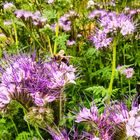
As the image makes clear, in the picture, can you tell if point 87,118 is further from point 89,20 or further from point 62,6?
point 89,20

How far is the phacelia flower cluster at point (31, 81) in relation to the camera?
1585 millimetres

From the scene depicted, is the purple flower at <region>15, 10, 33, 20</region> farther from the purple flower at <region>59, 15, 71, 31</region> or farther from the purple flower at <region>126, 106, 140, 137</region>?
the purple flower at <region>126, 106, 140, 137</region>

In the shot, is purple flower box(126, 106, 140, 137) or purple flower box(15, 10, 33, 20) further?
purple flower box(15, 10, 33, 20)

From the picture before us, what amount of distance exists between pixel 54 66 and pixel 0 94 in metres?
0.24

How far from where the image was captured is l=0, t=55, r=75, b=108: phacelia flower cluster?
5.20ft

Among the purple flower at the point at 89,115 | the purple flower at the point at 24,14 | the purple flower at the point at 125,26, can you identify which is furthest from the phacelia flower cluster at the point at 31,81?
the purple flower at the point at 24,14

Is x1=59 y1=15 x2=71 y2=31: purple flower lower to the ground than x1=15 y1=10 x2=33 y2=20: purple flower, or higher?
lower

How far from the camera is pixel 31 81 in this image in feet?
5.24

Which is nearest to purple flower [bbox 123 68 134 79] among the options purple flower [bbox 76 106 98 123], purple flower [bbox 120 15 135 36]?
purple flower [bbox 120 15 135 36]

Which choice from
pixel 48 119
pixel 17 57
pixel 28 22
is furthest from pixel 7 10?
pixel 48 119

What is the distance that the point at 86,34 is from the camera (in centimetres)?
338

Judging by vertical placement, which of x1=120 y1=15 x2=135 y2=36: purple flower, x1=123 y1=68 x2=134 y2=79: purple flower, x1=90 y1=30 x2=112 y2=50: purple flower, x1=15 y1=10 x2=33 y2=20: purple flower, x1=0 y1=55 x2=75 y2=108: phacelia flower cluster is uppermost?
x1=120 y1=15 x2=135 y2=36: purple flower

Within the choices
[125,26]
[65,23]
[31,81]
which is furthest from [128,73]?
[31,81]

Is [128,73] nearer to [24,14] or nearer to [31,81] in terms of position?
[24,14]
